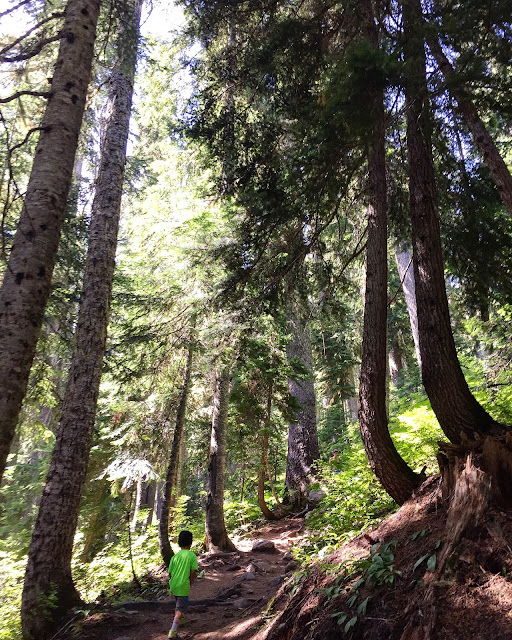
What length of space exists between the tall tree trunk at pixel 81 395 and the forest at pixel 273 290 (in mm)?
39

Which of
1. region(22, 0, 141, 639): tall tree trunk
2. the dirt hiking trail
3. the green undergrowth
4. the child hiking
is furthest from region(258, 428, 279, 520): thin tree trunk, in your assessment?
region(22, 0, 141, 639): tall tree trunk

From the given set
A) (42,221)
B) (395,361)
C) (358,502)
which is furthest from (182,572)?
(395,361)


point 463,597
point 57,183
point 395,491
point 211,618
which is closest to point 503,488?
point 463,597

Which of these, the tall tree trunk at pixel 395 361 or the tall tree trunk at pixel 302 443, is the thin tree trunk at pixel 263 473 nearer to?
the tall tree trunk at pixel 302 443

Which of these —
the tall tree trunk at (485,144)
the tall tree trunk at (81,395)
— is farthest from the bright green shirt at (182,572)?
the tall tree trunk at (485,144)

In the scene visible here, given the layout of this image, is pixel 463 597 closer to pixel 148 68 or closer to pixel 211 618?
pixel 211 618

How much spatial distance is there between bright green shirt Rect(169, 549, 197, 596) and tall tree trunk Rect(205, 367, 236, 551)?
12.5ft

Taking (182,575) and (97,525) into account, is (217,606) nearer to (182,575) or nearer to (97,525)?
(182,575)

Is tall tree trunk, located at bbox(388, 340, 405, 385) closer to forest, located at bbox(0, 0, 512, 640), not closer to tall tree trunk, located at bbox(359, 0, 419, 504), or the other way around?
forest, located at bbox(0, 0, 512, 640)

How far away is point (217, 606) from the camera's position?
279 inches

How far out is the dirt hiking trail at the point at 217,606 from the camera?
570 cm

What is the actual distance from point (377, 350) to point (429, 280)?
1.05 m

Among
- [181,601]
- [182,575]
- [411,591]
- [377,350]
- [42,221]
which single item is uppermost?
[42,221]

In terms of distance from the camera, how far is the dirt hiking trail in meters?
5.70
